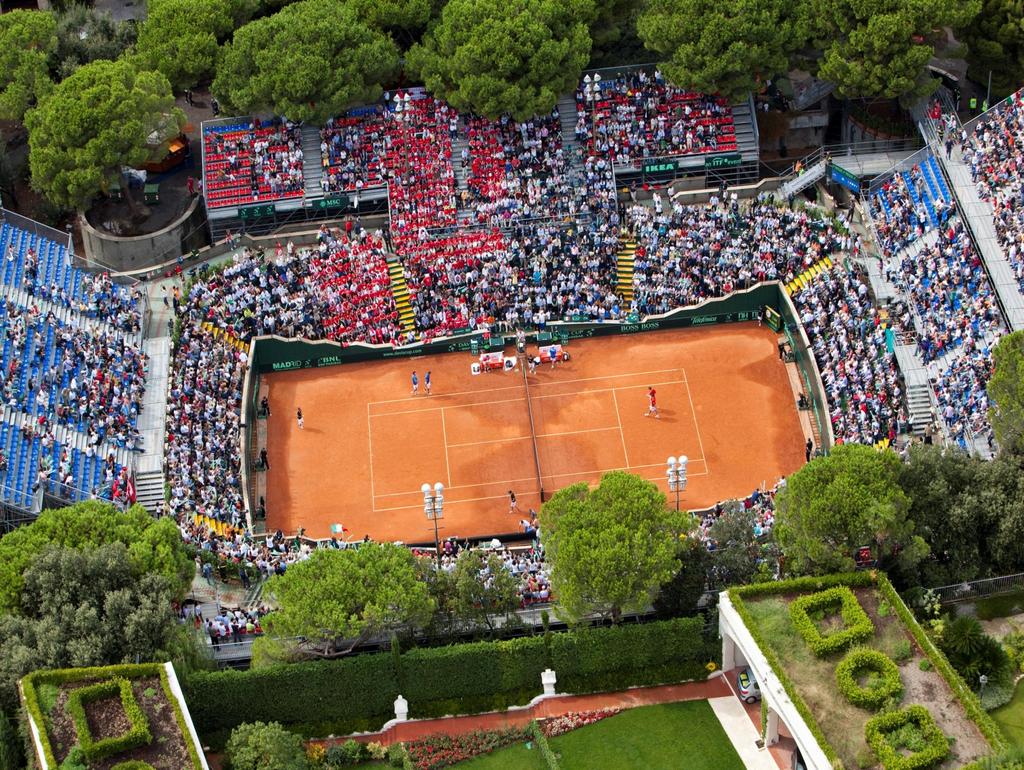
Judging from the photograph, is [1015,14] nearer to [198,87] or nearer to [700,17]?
[700,17]

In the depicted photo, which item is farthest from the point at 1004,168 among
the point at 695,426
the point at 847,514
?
the point at 847,514

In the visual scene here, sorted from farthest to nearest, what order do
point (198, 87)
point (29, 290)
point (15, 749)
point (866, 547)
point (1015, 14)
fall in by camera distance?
point (198, 87) → point (1015, 14) → point (29, 290) → point (866, 547) → point (15, 749)

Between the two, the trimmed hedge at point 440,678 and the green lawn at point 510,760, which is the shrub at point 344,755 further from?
the green lawn at point 510,760

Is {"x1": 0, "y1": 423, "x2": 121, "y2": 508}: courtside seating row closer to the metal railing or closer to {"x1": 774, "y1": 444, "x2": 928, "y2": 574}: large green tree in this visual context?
{"x1": 774, "y1": 444, "x2": 928, "y2": 574}: large green tree

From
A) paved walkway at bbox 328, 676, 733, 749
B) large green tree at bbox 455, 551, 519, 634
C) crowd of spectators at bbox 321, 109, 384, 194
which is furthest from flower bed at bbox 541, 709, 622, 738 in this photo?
crowd of spectators at bbox 321, 109, 384, 194

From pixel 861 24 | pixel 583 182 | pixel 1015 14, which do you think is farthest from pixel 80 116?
pixel 1015 14

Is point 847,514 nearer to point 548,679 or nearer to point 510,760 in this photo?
point 548,679
